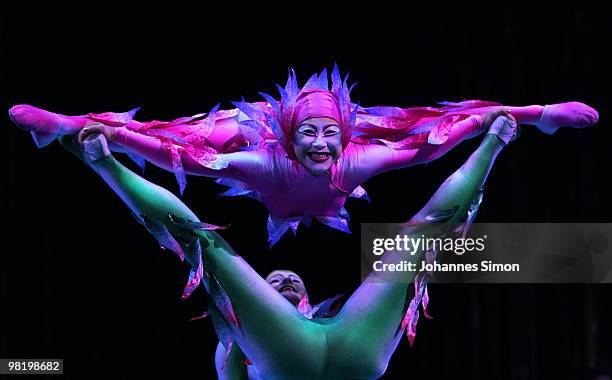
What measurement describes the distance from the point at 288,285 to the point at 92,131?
0.66 metres

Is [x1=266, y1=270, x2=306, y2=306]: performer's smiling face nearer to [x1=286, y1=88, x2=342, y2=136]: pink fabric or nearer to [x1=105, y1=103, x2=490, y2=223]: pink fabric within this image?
[x1=105, y1=103, x2=490, y2=223]: pink fabric

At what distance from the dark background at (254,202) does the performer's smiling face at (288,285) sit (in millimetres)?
571

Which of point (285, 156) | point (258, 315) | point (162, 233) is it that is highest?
point (285, 156)

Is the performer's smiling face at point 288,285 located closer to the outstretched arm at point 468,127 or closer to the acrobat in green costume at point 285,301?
the acrobat in green costume at point 285,301

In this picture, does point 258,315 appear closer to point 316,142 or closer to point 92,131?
point 316,142

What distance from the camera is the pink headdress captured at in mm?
2354

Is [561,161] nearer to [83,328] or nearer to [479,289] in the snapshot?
[479,289]

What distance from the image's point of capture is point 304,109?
2.35m

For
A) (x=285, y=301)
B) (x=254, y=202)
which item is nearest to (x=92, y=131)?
(x=285, y=301)

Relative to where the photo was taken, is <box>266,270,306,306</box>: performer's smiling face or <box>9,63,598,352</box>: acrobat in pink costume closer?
<box>9,63,598,352</box>: acrobat in pink costume

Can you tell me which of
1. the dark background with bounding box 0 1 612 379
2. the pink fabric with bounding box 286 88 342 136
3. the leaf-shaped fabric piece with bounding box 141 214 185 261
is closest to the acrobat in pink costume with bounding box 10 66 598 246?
the pink fabric with bounding box 286 88 342 136

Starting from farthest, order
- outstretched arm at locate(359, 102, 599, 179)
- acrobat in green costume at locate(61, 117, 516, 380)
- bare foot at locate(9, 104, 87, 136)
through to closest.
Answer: outstretched arm at locate(359, 102, 599, 179) < acrobat in green costume at locate(61, 117, 516, 380) < bare foot at locate(9, 104, 87, 136)

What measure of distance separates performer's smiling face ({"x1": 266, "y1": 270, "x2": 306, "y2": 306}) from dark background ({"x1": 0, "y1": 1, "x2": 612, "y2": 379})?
0.57 m

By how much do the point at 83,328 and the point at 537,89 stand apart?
4.76ft
